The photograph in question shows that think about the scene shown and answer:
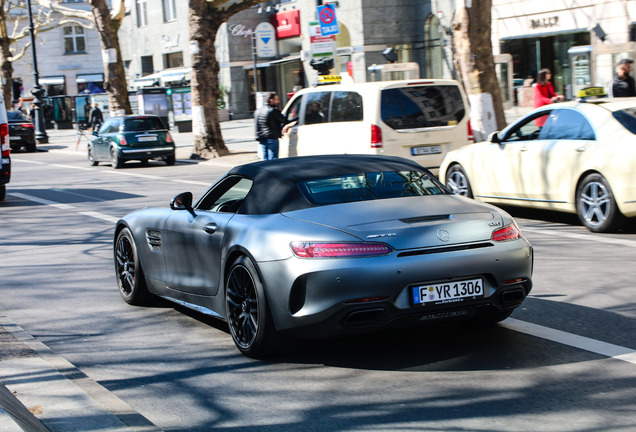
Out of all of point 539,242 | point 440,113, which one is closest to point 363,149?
point 440,113

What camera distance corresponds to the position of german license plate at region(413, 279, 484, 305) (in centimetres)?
543

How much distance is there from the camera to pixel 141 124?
2631 cm

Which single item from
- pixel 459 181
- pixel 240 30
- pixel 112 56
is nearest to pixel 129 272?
pixel 459 181

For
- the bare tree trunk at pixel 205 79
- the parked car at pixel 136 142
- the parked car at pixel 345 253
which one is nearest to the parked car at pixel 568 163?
the parked car at pixel 345 253

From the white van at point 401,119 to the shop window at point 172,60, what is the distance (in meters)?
43.1

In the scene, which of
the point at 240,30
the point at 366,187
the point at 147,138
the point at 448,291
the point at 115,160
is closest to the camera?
the point at 448,291

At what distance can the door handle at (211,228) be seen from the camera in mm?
6395

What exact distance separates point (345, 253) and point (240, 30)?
47.3m

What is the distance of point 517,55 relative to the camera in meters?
33.7

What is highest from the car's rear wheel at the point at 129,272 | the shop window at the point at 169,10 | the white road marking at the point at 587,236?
the shop window at the point at 169,10

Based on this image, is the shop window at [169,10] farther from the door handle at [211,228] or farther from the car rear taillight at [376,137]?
the door handle at [211,228]

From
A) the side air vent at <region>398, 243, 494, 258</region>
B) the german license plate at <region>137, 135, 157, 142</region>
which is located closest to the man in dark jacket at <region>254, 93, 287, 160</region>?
the german license plate at <region>137, 135, 157, 142</region>

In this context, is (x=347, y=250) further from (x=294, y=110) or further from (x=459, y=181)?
(x=294, y=110)

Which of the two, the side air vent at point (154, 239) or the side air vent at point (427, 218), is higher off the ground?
the side air vent at point (427, 218)
